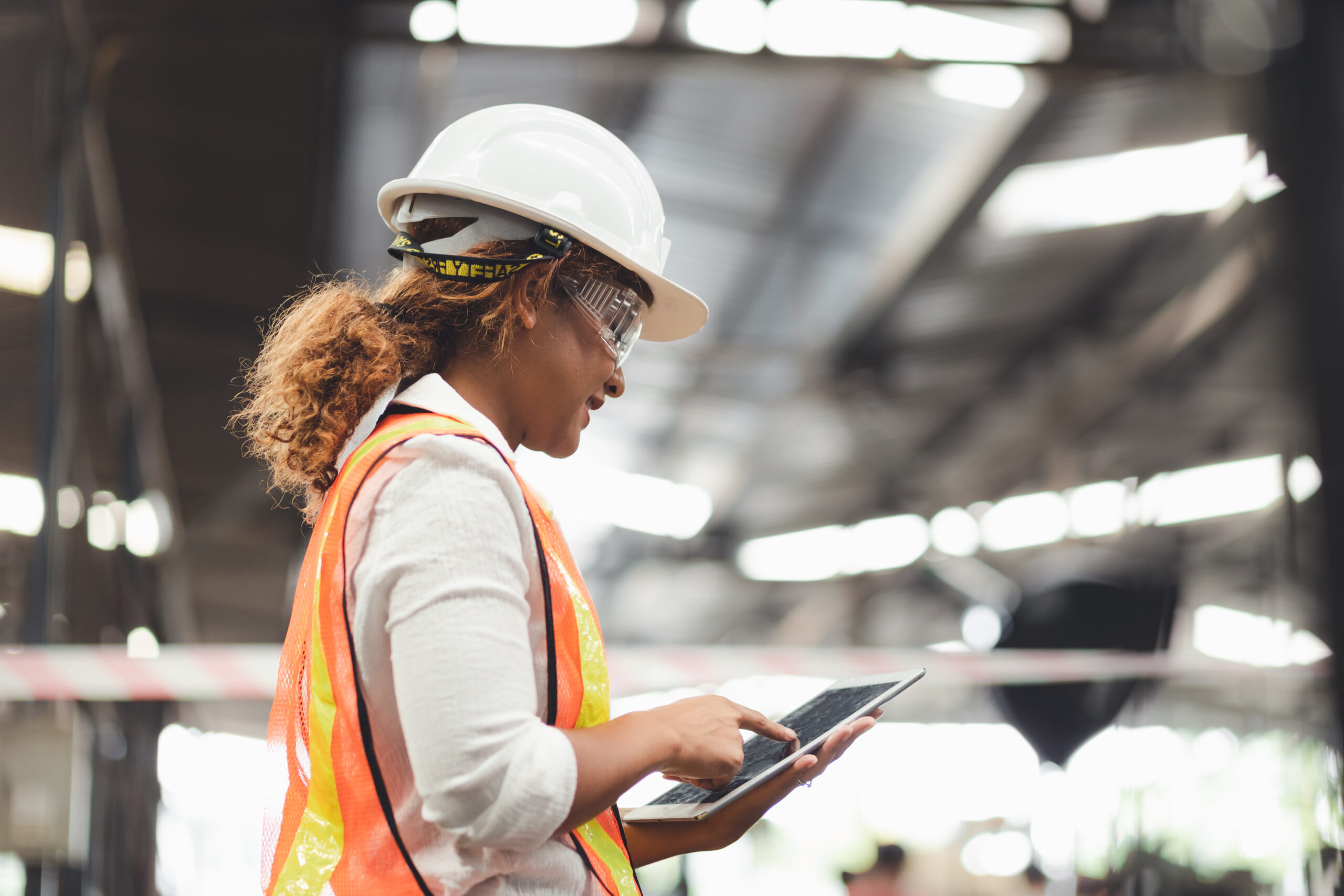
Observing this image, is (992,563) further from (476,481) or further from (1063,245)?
(476,481)

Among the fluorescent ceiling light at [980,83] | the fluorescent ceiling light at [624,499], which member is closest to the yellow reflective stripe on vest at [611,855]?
the fluorescent ceiling light at [980,83]

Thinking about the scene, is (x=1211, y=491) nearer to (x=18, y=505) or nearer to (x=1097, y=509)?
(x=1097, y=509)

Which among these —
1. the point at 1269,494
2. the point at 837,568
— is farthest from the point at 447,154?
the point at 837,568

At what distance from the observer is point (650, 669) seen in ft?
18.8

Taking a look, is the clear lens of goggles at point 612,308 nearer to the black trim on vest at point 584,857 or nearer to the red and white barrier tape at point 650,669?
the black trim on vest at point 584,857

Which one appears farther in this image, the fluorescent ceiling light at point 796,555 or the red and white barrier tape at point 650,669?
the fluorescent ceiling light at point 796,555

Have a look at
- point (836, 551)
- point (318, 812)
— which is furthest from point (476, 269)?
point (836, 551)

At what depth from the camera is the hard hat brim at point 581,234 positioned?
1.23 m

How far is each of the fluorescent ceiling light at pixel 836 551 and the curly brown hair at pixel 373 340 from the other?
1136 centimetres

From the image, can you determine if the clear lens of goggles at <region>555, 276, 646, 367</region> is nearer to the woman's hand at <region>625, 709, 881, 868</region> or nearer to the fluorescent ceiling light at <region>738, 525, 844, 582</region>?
the woman's hand at <region>625, 709, 881, 868</region>

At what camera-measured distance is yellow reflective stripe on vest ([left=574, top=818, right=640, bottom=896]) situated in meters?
1.13

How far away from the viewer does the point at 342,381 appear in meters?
1.25

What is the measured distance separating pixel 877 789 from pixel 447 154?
9.71 m

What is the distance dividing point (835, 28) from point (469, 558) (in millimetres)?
6108
